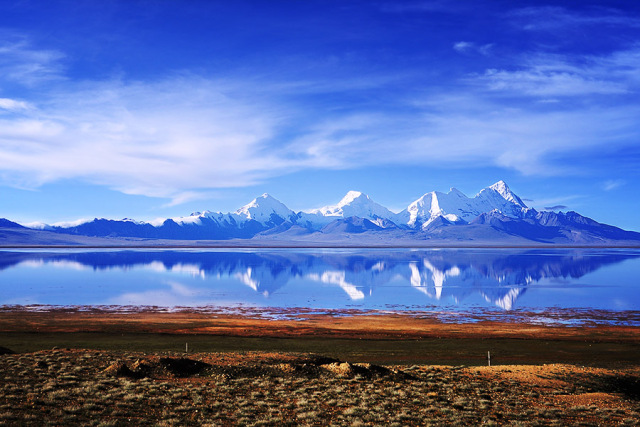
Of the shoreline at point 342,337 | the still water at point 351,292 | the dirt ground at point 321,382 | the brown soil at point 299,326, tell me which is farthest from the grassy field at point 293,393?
the still water at point 351,292

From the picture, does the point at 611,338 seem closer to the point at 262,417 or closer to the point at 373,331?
the point at 373,331

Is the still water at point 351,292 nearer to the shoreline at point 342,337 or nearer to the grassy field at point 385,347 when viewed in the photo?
the shoreline at point 342,337

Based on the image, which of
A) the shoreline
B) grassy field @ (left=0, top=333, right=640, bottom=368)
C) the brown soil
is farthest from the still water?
grassy field @ (left=0, top=333, right=640, bottom=368)

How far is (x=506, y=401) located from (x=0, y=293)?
8249 centimetres

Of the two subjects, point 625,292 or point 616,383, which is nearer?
point 616,383

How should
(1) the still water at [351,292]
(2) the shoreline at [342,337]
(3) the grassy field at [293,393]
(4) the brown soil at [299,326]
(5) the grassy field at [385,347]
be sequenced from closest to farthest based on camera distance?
(3) the grassy field at [293,393]
(5) the grassy field at [385,347]
(2) the shoreline at [342,337]
(4) the brown soil at [299,326]
(1) the still water at [351,292]

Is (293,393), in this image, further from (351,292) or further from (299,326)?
(351,292)

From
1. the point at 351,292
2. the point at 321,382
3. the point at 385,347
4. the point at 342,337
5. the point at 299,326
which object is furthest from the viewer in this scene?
the point at 351,292

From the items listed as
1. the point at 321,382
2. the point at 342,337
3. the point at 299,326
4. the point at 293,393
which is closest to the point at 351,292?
the point at 299,326

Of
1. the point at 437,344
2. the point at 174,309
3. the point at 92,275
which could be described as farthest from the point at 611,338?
the point at 92,275

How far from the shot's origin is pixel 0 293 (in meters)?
79.2

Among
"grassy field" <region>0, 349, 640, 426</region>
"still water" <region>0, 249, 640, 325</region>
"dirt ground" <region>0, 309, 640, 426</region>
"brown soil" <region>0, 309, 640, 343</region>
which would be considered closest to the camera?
"grassy field" <region>0, 349, 640, 426</region>

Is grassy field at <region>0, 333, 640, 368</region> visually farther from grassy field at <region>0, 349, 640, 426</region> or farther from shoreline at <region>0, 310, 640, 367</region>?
grassy field at <region>0, 349, 640, 426</region>

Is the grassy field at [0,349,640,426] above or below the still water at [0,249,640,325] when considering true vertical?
above
